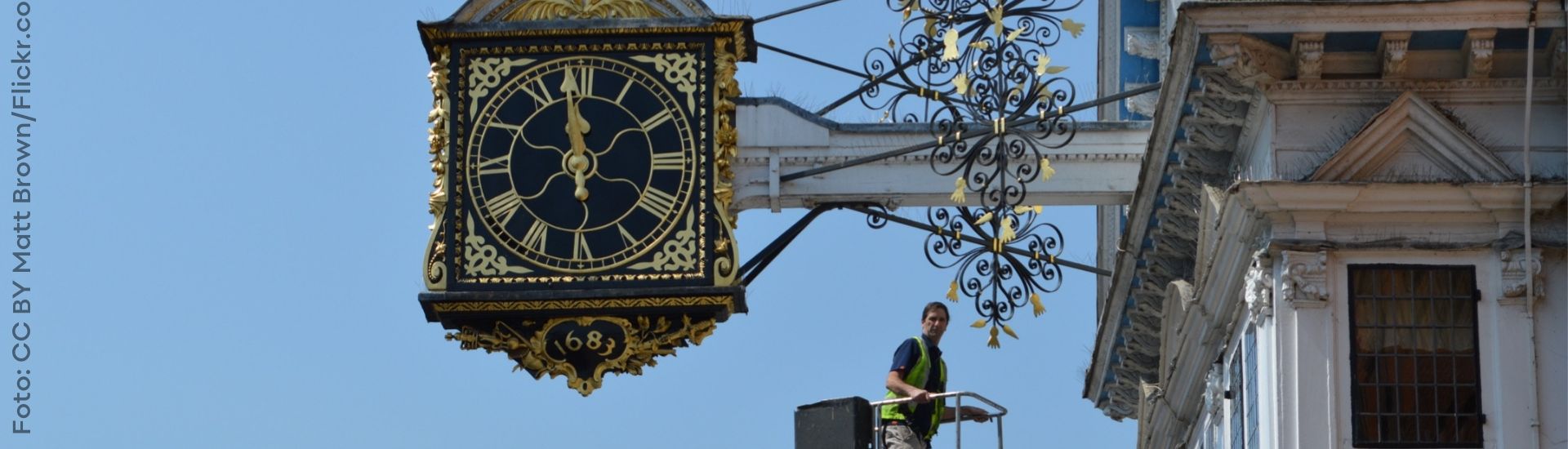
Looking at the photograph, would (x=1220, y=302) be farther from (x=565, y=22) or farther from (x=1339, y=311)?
(x=565, y=22)

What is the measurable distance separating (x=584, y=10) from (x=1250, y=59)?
7.00 m

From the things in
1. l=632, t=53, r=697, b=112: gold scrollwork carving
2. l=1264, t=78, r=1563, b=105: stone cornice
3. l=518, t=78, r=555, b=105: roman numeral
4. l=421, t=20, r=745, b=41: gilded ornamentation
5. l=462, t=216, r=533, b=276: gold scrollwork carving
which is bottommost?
→ l=462, t=216, r=533, b=276: gold scrollwork carving

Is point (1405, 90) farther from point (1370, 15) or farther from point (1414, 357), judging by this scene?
point (1414, 357)

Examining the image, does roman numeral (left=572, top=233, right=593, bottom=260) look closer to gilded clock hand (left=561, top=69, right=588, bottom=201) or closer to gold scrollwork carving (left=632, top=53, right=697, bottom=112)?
gilded clock hand (left=561, top=69, right=588, bottom=201)

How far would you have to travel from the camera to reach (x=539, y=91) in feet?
97.1

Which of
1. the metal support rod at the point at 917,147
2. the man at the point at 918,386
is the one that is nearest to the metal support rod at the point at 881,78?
the metal support rod at the point at 917,147

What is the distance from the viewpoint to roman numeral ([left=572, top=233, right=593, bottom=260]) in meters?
29.3

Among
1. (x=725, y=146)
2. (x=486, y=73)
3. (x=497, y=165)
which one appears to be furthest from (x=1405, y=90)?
(x=486, y=73)

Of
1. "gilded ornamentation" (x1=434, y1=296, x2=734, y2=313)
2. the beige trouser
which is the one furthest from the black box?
"gilded ornamentation" (x1=434, y1=296, x2=734, y2=313)

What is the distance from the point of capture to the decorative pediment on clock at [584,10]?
29703mm

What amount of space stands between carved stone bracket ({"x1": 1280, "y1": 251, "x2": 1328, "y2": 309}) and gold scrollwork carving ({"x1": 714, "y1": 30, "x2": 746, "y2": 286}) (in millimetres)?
6276

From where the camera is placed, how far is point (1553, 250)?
2383cm

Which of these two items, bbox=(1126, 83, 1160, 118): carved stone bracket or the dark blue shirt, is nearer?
the dark blue shirt

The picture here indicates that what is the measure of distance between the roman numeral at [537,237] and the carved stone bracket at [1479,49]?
25.4ft
